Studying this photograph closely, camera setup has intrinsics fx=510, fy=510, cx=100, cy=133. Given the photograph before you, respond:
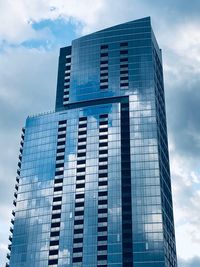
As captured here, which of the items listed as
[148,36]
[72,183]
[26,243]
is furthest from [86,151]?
[148,36]

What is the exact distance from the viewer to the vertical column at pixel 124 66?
188 meters

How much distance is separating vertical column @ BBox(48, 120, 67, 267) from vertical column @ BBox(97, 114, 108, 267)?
13661mm

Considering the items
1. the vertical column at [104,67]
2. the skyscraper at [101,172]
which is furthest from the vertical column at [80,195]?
the vertical column at [104,67]

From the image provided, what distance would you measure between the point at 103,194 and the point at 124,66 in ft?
174

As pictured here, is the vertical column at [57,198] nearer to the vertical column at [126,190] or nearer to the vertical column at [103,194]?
the vertical column at [103,194]

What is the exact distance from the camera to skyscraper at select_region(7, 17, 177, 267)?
6137 inches

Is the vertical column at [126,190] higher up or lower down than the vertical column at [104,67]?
lower down

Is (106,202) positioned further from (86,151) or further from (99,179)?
(86,151)

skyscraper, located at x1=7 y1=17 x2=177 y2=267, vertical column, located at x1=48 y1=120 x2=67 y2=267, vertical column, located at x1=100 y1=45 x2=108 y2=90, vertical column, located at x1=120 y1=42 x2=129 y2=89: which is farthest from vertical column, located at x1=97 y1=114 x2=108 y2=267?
vertical column, located at x1=120 y1=42 x2=129 y2=89

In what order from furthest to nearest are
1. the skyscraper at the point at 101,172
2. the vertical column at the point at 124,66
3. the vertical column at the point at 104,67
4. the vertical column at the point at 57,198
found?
the vertical column at the point at 104,67 < the vertical column at the point at 124,66 < the vertical column at the point at 57,198 < the skyscraper at the point at 101,172

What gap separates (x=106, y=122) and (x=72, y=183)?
25253 millimetres

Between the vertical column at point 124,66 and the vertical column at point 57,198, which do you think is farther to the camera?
the vertical column at point 124,66

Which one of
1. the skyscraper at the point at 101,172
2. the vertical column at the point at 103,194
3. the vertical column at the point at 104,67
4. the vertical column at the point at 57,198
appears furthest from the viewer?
the vertical column at the point at 104,67

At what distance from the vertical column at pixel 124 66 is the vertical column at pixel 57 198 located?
25.9 m
